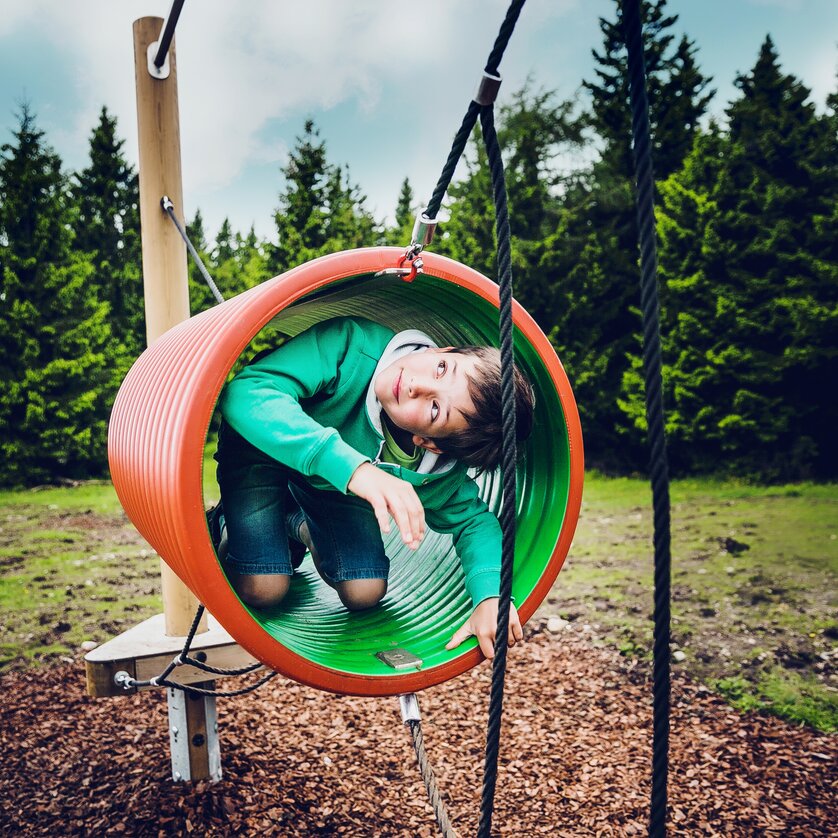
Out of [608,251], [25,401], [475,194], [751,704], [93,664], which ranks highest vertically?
[475,194]

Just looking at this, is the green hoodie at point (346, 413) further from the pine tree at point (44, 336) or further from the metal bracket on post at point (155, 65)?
the pine tree at point (44, 336)

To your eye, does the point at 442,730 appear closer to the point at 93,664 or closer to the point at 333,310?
the point at 93,664

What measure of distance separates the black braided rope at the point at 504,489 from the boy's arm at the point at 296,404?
50 cm

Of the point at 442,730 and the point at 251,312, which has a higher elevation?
the point at 251,312

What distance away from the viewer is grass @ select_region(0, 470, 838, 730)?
152 inches

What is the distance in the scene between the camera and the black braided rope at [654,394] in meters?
0.79

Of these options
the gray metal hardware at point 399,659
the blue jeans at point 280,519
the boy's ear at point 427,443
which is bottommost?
the gray metal hardware at point 399,659

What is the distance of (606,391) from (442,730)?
300 inches

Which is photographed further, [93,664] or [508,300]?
[93,664]

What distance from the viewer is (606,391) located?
400 inches

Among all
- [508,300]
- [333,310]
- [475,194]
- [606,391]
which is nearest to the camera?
[508,300]

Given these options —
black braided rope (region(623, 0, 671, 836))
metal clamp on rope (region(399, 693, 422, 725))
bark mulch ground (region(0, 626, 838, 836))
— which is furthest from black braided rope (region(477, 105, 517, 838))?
bark mulch ground (region(0, 626, 838, 836))

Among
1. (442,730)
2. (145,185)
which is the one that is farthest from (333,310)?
(442,730)

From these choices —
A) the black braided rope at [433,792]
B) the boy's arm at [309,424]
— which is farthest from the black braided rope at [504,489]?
the black braided rope at [433,792]
